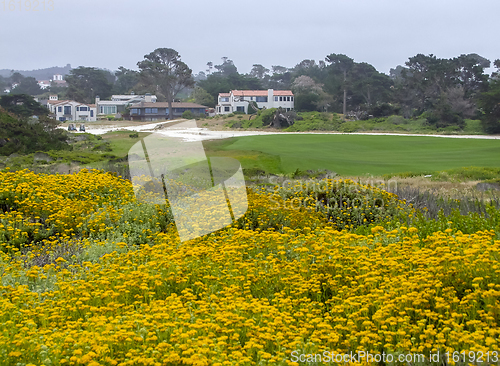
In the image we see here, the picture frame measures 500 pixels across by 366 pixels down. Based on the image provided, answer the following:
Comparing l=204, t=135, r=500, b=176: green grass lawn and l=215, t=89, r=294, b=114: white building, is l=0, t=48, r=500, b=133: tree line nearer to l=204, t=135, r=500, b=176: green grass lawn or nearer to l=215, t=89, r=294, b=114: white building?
l=215, t=89, r=294, b=114: white building

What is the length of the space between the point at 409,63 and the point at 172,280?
73.6 metres

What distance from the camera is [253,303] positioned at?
12.1 feet

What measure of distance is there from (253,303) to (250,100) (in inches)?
2913

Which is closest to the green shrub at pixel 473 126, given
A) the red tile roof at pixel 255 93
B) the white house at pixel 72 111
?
the red tile roof at pixel 255 93

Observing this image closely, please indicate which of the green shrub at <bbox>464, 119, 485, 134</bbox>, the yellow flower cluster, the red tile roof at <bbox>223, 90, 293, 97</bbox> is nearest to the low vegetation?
the green shrub at <bbox>464, 119, 485, 134</bbox>

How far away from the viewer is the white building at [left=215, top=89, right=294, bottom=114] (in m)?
74.1

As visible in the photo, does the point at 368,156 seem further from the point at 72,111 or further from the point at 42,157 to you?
the point at 72,111

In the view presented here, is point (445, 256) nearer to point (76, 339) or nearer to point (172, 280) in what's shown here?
point (172, 280)

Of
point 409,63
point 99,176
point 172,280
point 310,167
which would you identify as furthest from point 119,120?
point 172,280

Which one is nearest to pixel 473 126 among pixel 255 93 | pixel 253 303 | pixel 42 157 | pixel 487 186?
pixel 255 93

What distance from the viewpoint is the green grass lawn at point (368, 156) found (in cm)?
1865

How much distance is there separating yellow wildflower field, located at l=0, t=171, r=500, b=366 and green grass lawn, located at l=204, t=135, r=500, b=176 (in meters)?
12.1

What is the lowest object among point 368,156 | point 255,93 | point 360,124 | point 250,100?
point 368,156

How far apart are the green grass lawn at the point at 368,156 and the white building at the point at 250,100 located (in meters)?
35.7
